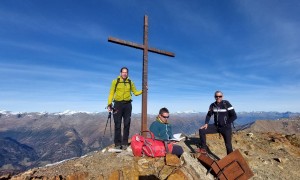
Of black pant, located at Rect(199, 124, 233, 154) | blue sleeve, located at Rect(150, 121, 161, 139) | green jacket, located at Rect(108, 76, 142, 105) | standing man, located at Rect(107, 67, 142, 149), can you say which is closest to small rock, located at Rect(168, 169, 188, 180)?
blue sleeve, located at Rect(150, 121, 161, 139)

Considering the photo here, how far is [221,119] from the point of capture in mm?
13227

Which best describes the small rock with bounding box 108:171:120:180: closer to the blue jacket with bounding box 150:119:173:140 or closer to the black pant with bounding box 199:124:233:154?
the blue jacket with bounding box 150:119:173:140

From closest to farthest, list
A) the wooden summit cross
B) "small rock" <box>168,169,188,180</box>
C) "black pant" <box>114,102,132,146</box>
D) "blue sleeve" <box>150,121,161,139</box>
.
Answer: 1. "small rock" <box>168,169,188,180</box>
2. "blue sleeve" <box>150,121,161,139</box>
3. "black pant" <box>114,102,132,146</box>
4. the wooden summit cross

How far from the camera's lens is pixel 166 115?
40.8 feet

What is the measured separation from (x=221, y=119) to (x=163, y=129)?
3.25 meters

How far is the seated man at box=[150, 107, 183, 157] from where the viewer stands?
12.4 m

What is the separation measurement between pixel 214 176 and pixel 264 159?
17.8 ft

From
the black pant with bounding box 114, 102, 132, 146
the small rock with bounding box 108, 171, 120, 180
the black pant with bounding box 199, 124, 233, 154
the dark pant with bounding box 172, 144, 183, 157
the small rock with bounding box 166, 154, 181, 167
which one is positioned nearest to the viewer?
the small rock with bounding box 108, 171, 120, 180

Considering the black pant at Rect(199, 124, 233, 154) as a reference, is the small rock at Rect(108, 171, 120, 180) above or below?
below

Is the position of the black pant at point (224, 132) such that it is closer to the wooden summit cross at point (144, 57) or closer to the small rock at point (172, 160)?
the small rock at point (172, 160)

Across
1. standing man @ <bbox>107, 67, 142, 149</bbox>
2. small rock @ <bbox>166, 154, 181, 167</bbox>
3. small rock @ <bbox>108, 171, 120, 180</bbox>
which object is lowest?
small rock @ <bbox>108, 171, 120, 180</bbox>

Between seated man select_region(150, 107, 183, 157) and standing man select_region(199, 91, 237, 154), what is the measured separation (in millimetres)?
1801

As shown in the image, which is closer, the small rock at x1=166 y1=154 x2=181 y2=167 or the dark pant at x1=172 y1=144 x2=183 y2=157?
the small rock at x1=166 y1=154 x2=181 y2=167

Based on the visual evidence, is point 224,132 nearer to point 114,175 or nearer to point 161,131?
point 161,131
